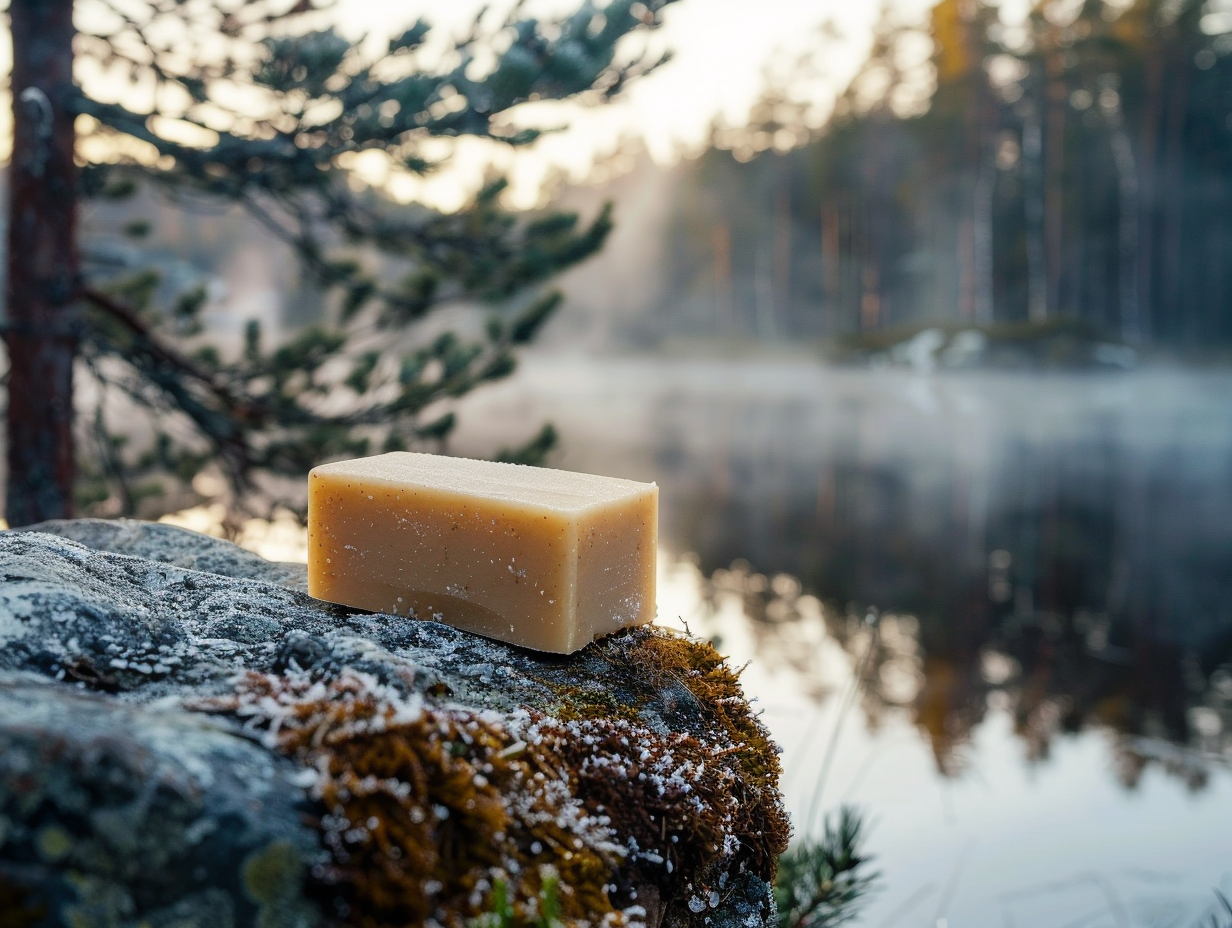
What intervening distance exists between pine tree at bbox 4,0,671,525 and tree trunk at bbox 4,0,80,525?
0.03ft

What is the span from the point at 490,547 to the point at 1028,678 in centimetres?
932

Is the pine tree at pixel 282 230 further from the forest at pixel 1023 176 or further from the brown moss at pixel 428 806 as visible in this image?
the forest at pixel 1023 176

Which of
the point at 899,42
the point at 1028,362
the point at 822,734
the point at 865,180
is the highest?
the point at 899,42

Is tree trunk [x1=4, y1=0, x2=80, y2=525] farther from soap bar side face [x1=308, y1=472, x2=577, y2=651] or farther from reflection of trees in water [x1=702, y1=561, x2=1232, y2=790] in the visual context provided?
reflection of trees in water [x1=702, y1=561, x2=1232, y2=790]

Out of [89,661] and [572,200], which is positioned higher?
[572,200]

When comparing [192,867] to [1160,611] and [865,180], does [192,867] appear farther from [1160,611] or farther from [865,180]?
[865,180]

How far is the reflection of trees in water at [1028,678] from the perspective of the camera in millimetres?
8469

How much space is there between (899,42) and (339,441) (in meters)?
37.0

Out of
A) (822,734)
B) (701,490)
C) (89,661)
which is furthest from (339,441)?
(701,490)

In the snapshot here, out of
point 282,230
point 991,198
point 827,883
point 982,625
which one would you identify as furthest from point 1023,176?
point 827,883

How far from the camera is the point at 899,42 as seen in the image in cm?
3694

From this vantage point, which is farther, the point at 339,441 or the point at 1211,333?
the point at 1211,333

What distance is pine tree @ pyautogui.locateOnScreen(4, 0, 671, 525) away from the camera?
4918mm

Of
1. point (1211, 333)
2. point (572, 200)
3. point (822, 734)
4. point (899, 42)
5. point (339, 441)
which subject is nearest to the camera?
point (339, 441)
